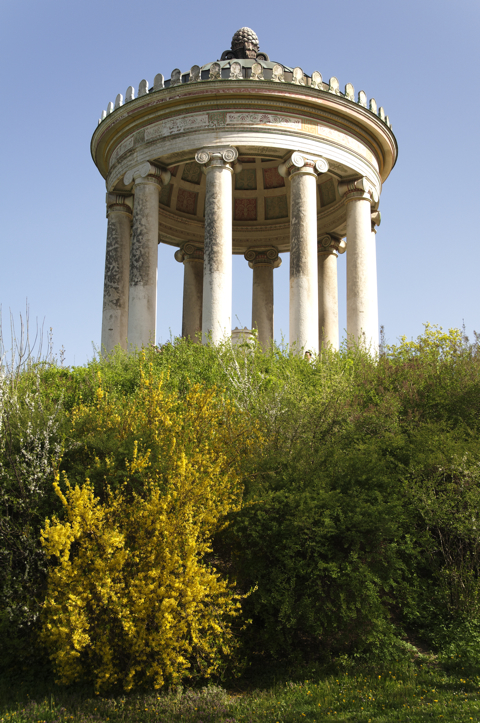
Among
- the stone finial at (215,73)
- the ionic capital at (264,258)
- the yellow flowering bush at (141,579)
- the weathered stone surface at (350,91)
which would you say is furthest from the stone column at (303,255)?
the yellow flowering bush at (141,579)

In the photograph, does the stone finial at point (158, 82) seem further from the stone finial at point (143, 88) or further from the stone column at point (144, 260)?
the stone column at point (144, 260)

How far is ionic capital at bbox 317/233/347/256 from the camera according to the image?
48406mm

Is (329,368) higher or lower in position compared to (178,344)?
lower

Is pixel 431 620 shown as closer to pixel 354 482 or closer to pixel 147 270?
pixel 354 482

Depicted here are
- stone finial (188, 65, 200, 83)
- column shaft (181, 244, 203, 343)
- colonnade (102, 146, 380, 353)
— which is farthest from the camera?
column shaft (181, 244, 203, 343)

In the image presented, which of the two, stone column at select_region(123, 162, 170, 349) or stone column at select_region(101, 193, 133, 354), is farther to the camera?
stone column at select_region(101, 193, 133, 354)

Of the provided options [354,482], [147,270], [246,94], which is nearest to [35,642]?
[354,482]

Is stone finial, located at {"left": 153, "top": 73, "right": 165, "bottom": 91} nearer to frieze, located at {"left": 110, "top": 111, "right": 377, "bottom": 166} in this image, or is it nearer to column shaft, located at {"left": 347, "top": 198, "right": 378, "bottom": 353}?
frieze, located at {"left": 110, "top": 111, "right": 377, "bottom": 166}

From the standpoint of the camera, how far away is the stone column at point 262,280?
170ft

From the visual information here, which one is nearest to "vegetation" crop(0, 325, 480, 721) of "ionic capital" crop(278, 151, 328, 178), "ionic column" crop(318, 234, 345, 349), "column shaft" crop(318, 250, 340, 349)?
"ionic capital" crop(278, 151, 328, 178)

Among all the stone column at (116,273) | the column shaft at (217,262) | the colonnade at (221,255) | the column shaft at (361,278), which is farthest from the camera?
the stone column at (116,273)

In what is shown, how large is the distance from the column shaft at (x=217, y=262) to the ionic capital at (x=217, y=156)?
0.22 metres

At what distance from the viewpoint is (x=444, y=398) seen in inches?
961

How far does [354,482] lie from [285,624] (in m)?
4.02
